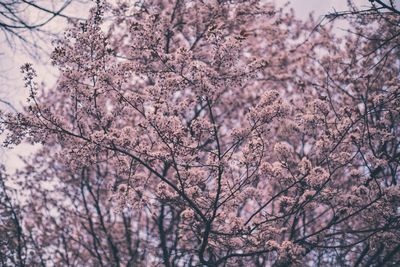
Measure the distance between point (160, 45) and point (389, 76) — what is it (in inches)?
230

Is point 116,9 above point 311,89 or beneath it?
above

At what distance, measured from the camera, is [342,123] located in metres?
5.61

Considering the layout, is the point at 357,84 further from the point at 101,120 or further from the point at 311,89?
the point at 101,120

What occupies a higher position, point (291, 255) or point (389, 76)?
point (389, 76)

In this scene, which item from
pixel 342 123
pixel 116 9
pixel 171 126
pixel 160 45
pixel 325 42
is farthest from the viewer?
pixel 325 42

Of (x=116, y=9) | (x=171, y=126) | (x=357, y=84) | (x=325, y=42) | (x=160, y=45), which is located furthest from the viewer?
(x=325, y=42)

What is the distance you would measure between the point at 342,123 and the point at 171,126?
2.65 meters

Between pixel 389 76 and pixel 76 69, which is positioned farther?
pixel 389 76

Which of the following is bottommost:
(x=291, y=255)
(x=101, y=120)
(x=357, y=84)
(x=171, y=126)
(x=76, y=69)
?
(x=291, y=255)

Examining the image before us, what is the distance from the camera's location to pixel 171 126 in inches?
178

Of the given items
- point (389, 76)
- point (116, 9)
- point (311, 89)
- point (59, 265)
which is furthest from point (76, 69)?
point (59, 265)

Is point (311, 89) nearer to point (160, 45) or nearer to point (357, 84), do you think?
point (357, 84)

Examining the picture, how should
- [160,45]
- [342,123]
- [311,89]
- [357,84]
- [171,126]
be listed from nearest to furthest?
[171,126]
[160,45]
[342,123]
[357,84]
[311,89]

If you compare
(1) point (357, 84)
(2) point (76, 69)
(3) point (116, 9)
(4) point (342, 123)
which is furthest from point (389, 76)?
(2) point (76, 69)
